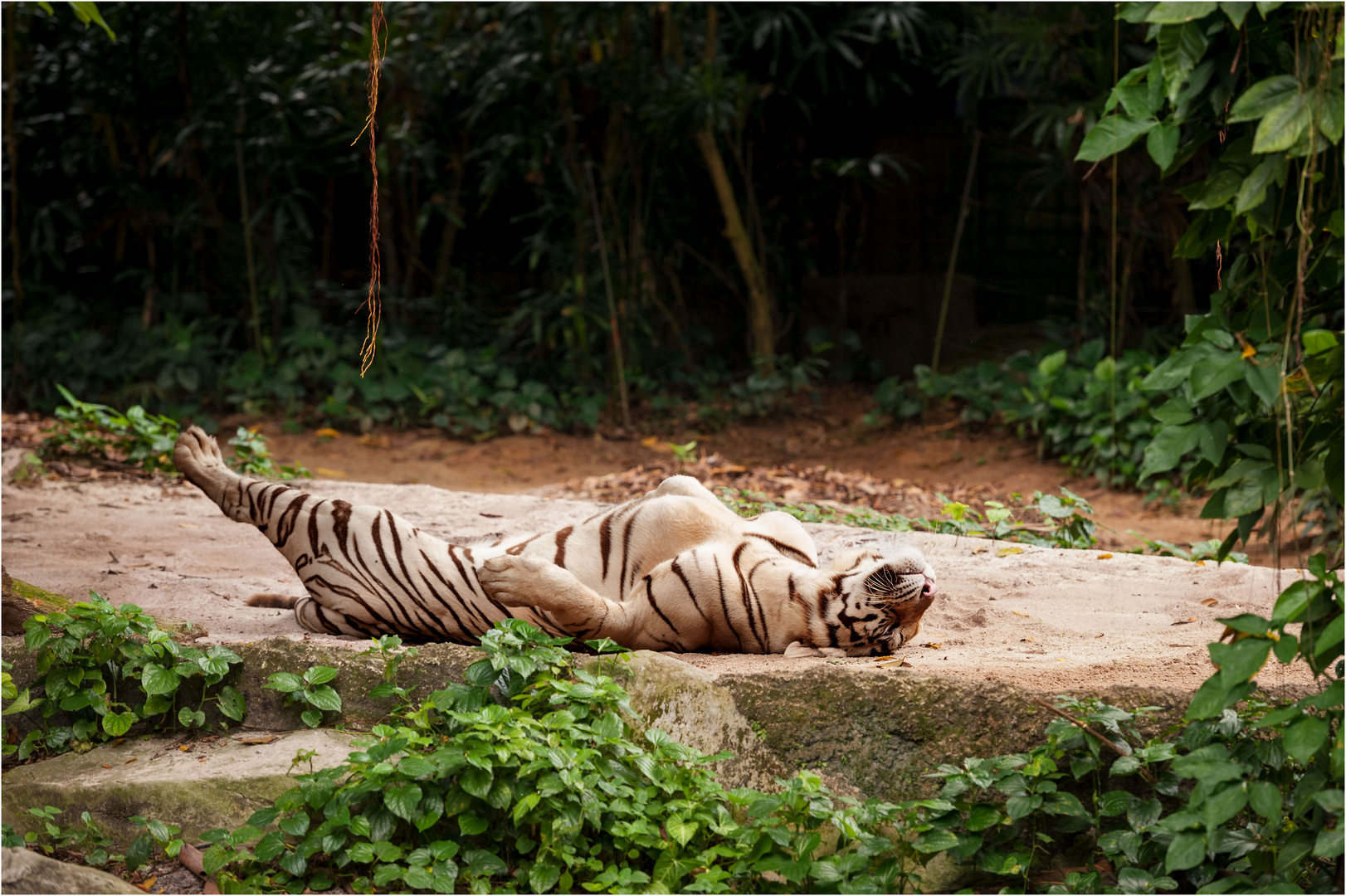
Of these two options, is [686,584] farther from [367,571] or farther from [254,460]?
[254,460]

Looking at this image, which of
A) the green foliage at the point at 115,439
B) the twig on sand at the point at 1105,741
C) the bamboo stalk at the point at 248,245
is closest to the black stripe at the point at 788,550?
the twig on sand at the point at 1105,741

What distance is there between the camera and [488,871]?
203cm

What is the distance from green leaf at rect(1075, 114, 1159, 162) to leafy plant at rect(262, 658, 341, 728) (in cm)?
182

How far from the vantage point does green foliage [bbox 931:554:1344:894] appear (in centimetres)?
177

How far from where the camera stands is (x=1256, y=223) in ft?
6.15

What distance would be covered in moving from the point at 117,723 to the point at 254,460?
10.2ft

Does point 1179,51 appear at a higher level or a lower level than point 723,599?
higher

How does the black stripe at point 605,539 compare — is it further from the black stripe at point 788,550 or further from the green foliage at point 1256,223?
the green foliage at point 1256,223

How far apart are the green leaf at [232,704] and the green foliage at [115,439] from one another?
3.41 metres

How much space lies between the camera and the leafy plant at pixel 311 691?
2383mm

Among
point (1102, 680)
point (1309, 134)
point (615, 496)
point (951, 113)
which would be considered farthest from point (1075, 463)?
point (1309, 134)

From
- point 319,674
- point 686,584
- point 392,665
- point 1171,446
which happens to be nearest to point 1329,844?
point 1171,446

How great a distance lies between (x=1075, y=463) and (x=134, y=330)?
713cm

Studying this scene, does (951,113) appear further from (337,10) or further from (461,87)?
(337,10)
